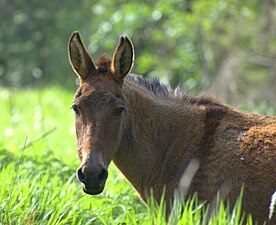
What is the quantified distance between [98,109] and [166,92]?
941 mm

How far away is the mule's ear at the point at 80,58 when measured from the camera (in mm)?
5906

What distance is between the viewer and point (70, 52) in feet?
19.7

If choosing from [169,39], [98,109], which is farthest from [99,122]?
[169,39]

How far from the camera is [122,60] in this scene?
19.4ft

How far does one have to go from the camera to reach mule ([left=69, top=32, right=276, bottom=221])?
5.51 meters

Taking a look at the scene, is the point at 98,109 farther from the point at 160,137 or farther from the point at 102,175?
the point at 160,137

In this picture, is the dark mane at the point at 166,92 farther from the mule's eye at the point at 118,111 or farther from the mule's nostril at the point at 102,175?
the mule's nostril at the point at 102,175

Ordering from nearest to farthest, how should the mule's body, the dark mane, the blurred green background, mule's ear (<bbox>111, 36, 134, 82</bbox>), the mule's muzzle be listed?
the mule's muzzle
the mule's body
mule's ear (<bbox>111, 36, 134, 82</bbox>)
the dark mane
the blurred green background

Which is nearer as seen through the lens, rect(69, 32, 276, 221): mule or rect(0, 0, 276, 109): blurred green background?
rect(69, 32, 276, 221): mule

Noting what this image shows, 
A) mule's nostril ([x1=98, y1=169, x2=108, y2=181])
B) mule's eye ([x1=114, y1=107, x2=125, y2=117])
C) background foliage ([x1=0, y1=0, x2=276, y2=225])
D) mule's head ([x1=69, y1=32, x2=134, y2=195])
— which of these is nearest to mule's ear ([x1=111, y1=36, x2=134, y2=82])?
mule's head ([x1=69, y1=32, x2=134, y2=195])

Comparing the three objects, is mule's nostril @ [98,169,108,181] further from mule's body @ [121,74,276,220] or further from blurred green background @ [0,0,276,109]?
blurred green background @ [0,0,276,109]

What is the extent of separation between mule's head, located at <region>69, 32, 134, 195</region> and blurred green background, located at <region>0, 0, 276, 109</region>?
7.14ft

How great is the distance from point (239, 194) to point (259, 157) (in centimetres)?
35

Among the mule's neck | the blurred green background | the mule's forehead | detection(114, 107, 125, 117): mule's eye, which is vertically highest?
the mule's forehead
